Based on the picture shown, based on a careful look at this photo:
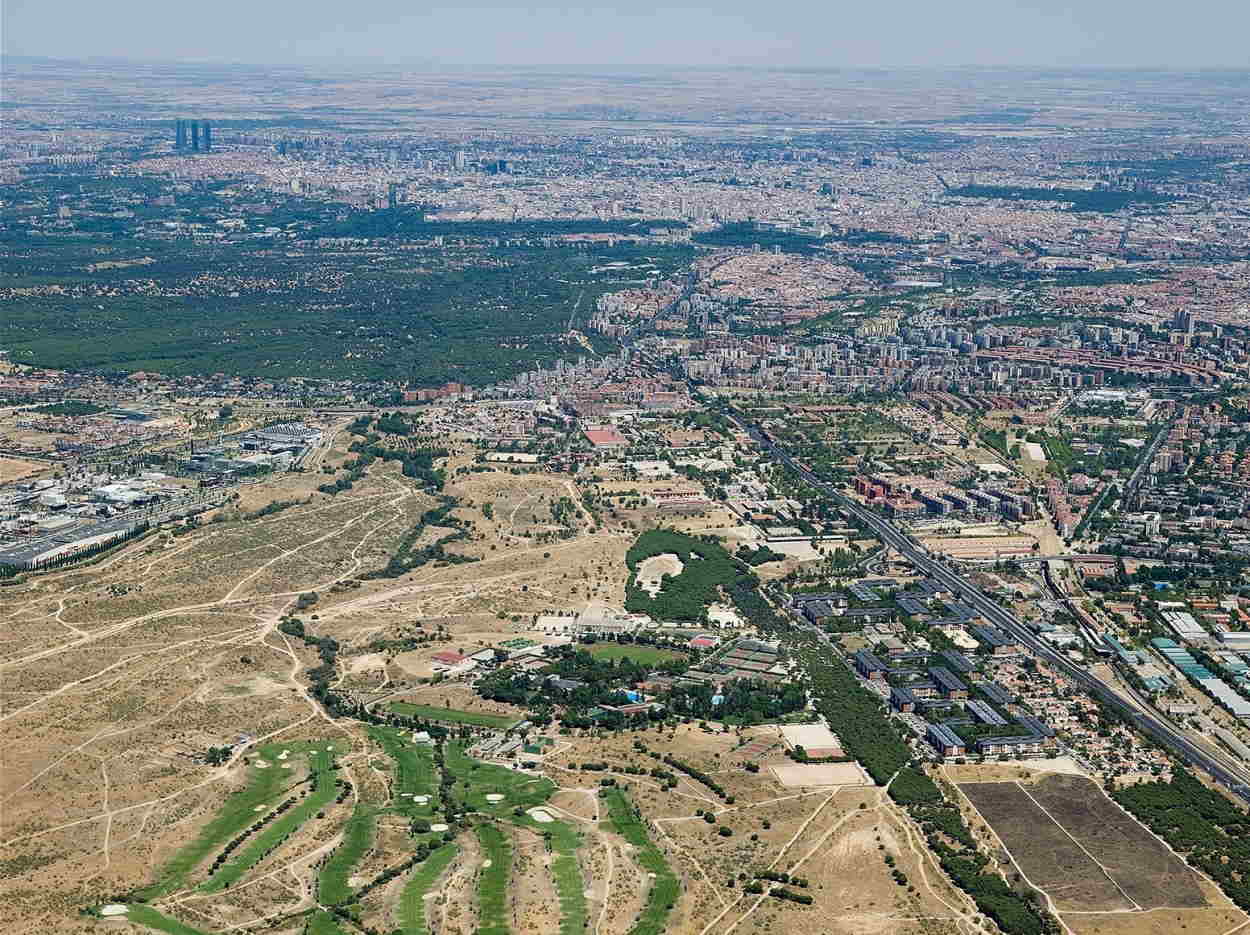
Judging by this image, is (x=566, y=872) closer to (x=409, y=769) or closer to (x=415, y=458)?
(x=409, y=769)

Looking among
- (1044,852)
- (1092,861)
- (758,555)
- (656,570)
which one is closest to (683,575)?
(656,570)

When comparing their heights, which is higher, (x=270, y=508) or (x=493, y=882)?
(x=493, y=882)

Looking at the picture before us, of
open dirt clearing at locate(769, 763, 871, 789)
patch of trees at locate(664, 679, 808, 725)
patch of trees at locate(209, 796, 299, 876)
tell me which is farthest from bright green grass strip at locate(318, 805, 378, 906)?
patch of trees at locate(664, 679, 808, 725)

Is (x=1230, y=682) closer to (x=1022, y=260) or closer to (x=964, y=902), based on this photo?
(x=964, y=902)

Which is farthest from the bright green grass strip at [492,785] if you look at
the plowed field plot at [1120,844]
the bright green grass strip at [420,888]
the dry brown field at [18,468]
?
the dry brown field at [18,468]

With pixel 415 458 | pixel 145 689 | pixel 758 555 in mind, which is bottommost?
pixel 415 458

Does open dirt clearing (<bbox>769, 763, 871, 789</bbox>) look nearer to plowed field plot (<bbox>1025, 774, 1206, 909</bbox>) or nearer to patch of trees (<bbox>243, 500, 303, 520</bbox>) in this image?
plowed field plot (<bbox>1025, 774, 1206, 909</bbox>)

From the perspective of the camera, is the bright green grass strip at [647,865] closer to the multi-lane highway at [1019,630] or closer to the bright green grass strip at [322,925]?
the bright green grass strip at [322,925]
